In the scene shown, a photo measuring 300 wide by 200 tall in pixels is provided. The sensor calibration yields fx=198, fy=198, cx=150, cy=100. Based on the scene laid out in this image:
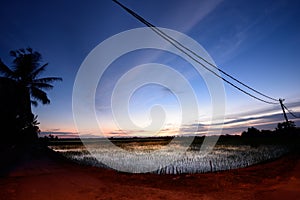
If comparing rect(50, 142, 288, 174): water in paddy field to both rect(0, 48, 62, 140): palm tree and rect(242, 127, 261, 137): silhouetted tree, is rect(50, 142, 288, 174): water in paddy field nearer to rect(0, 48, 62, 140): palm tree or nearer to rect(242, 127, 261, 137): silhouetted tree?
rect(0, 48, 62, 140): palm tree

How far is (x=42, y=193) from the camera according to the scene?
221 inches

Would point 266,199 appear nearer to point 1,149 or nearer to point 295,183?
point 295,183

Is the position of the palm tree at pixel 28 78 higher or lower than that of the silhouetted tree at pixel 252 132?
higher

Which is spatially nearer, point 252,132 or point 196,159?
point 196,159

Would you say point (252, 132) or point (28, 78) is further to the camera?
point (252, 132)

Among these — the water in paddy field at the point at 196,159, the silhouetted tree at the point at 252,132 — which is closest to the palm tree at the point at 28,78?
the water in paddy field at the point at 196,159

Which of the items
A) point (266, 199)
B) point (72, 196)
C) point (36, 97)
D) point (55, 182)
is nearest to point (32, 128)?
point (36, 97)

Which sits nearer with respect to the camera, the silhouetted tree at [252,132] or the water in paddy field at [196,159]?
the water in paddy field at [196,159]

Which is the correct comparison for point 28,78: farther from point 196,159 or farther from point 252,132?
point 252,132

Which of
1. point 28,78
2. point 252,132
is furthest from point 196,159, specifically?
point 252,132

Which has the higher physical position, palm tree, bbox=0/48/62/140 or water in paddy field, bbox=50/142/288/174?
palm tree, bbox=0/48/62/140

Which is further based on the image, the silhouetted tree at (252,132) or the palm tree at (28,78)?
the silhouetted tree at (252,132)

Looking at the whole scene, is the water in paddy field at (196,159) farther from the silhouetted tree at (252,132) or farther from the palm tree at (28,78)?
the silhouetted tree at (252,132)

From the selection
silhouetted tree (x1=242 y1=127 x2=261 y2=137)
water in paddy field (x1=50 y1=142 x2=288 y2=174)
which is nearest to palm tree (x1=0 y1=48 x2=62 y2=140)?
water in paddy field (x1=50 y1=142 x2=288 y2=174)
